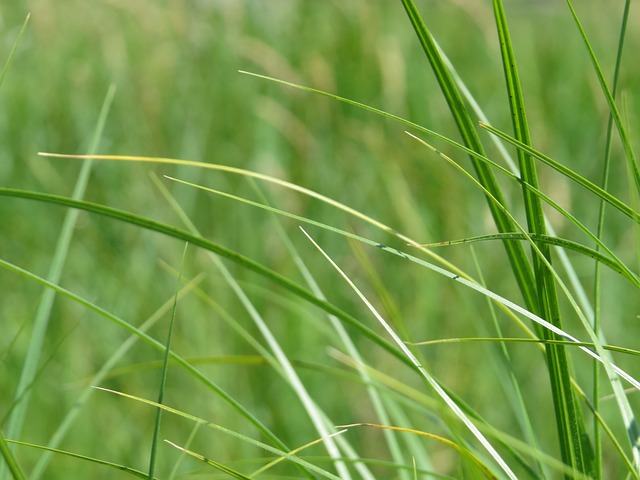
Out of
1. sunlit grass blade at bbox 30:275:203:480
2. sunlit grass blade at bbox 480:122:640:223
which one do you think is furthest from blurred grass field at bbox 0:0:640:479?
sunlit grass blade at bbox 480:122:640:223

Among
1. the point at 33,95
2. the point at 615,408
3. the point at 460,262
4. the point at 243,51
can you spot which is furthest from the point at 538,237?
the point at 33,95

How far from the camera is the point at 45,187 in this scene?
190cm

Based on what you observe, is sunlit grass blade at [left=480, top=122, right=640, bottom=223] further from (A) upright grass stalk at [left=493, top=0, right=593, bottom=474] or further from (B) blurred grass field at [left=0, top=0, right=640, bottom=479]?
(B) blurred grass field at [left=0, top=0, right=640, bottom=479]

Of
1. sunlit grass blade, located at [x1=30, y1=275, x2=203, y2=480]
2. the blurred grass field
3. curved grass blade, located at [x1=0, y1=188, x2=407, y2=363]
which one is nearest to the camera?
curved grass blade, located at [x1=0, y1=188, x2=407, y2=363]

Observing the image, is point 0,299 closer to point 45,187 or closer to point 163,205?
point 45,187

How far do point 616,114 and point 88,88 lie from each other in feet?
7.40

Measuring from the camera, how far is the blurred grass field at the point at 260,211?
1.41m

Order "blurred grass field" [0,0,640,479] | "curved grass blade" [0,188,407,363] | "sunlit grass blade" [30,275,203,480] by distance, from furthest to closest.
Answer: "blurred grass field" [0,0,640,479]
"sunlit grass blade" [30,275,203,480]
"curved grass blade" [0,188,407,363]

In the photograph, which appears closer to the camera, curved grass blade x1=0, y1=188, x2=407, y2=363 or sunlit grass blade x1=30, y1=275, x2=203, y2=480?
curved grass blade x1=0, y1=188, x2=407, y2=363

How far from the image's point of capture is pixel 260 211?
6.83 feet

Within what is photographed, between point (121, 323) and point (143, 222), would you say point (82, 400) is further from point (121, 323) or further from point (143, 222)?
point (143, 222)

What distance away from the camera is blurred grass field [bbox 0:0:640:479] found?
141 centimetres

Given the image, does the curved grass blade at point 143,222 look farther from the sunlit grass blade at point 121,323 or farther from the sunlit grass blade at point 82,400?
the sunlit grass blade at point 82,400

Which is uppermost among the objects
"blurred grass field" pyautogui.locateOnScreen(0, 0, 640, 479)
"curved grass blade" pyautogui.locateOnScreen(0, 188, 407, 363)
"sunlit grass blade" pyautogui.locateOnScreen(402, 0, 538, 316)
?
"sunlit grass blade" pyautogui.locateOnScreen(402, 0, 538, 316)
